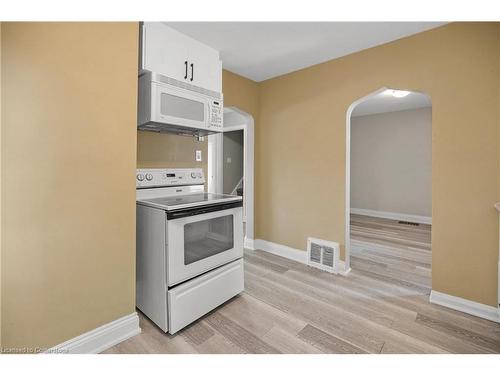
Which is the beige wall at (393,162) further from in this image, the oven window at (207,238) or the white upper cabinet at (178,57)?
the oven window at (207,238)

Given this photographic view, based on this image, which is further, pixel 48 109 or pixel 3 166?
pixel 48 109

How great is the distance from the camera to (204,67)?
216 centimetres

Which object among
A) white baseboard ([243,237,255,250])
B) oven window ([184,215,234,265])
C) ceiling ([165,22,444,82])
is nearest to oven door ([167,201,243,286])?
oven window ([184,215,234,265])

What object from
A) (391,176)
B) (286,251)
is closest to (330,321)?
(286,251)

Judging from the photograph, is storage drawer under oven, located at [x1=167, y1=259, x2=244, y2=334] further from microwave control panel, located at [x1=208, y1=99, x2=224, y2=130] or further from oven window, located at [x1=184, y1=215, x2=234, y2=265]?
microwave control panel, located at [x1=208, y1=99, x2=224, y2=130]

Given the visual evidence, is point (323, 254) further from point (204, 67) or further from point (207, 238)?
point (204, 67)

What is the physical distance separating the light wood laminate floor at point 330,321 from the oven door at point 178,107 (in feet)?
4.97

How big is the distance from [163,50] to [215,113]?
2.00ft

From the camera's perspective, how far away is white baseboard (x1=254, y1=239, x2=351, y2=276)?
8.86 ft

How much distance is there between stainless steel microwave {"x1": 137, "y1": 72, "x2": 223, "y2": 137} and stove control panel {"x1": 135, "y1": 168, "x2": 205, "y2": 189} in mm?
376

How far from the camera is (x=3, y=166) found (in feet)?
3.83
